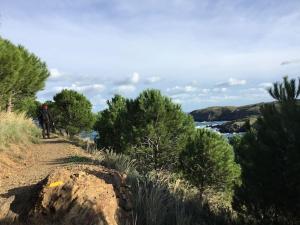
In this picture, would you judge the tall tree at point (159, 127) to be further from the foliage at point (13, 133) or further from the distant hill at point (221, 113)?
the distant hill at point (221, 113)

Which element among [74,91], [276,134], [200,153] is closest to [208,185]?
[200,153]

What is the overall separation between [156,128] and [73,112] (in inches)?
825

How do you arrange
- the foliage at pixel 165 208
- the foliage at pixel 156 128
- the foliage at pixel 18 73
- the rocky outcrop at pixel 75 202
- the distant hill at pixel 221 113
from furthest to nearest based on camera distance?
1. the distant hill at pixel 221 113
2. the foliage at pixel 18 73
3. the foliage at pixel 156 128
4. the foliage at pixel 165 208
5. the rocky outcrop at pixel 75 202

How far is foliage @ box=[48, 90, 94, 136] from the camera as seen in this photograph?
149 ft

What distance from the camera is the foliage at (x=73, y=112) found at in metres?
45.4

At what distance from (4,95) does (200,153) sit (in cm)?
1172

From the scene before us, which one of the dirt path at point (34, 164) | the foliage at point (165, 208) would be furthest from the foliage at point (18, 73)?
the foliage at point (165, 208)

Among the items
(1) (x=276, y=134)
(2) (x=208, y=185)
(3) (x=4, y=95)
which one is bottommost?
(2) (x=208, y=185)

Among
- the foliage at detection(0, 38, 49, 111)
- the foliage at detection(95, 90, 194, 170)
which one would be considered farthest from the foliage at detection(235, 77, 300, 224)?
the foliage at detection(0, 38, 49, 111)

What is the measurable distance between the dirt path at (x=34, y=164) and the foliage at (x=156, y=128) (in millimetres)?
4093

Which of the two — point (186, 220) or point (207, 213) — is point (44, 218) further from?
point (207, 213)

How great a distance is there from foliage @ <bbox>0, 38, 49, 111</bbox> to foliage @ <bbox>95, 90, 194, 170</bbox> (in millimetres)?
6399

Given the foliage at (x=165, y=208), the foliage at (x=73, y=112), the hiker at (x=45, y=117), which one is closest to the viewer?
the foliage at (x=165, y=208)

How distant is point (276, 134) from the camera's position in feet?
24.5
